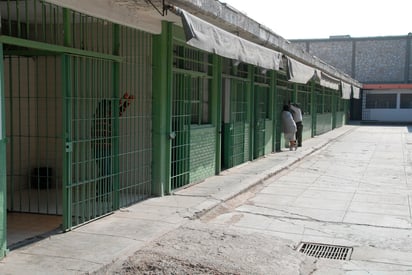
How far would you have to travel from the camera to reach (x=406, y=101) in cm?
4203

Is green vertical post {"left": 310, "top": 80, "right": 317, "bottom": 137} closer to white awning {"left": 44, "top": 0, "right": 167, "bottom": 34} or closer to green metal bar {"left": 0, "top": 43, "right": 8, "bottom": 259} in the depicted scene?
white awning {"left": 44, "top": 0, "right": 167, "bottom": 34}

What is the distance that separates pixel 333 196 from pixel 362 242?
304 centimetres

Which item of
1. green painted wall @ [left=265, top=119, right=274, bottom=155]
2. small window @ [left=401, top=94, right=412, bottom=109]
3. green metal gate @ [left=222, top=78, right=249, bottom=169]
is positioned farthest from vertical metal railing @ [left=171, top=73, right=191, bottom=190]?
small window @ [left=401, top=94, right=412, bottom=109]

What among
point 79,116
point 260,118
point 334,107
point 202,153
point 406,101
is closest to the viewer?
point 79,116

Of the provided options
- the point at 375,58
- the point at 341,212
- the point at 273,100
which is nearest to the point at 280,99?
the point at 273,100

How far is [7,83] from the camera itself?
814cm

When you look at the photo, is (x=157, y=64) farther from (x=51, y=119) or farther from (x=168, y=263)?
(x=168, y=263)

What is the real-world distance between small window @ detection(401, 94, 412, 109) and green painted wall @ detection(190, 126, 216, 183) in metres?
35.6

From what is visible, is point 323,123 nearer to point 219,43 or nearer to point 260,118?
point 260,118

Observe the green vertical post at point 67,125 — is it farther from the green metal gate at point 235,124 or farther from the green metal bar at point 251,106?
the green metal bar at point 251,106

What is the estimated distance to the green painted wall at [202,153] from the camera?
373 inches

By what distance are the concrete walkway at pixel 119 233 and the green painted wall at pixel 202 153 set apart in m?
0.23

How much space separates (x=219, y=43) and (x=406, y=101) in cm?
3815

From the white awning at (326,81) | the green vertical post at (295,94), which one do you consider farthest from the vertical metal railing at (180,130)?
the white awning at (326,81)
